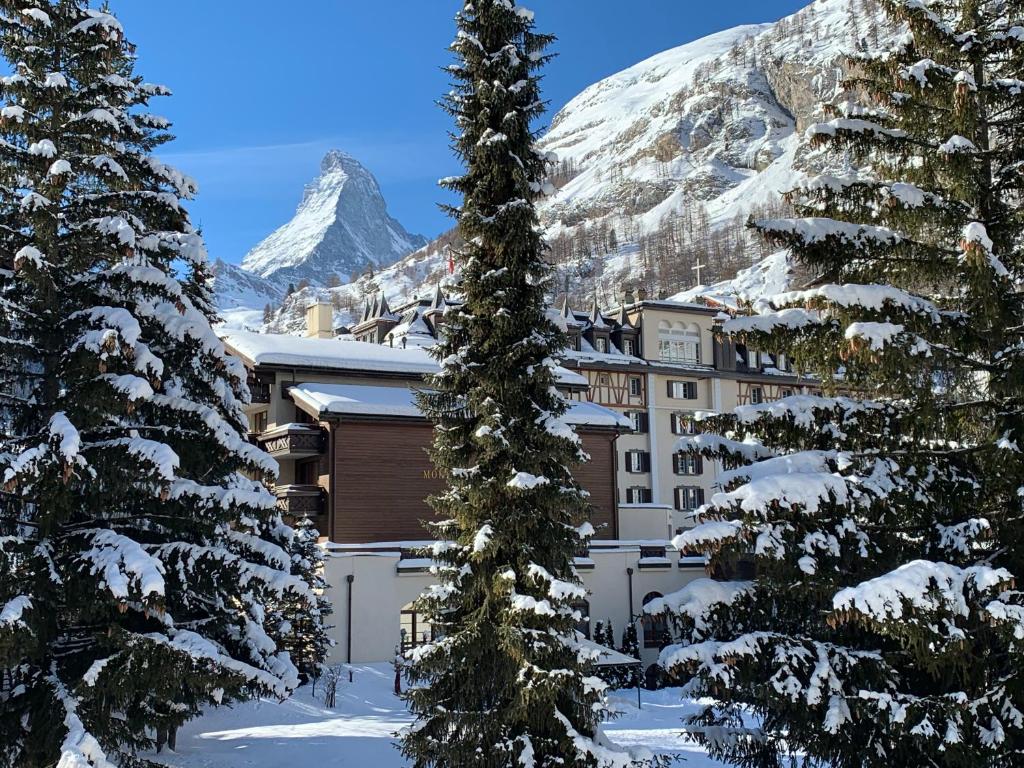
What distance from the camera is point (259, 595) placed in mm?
13062

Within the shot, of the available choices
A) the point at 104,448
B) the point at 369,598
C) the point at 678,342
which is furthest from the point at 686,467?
the point at 104,448

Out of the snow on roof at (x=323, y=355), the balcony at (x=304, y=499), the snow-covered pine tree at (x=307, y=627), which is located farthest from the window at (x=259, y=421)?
the snow-covered pine tree at (x=307, y=627)

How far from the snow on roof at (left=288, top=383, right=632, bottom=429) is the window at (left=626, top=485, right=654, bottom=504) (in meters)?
18.9

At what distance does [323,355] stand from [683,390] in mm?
27871

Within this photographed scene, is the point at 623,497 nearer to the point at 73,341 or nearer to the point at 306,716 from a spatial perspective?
the point at 306,716

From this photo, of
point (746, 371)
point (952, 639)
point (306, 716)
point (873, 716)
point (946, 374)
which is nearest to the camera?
point (952, 639)

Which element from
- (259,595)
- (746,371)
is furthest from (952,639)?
(746,371)

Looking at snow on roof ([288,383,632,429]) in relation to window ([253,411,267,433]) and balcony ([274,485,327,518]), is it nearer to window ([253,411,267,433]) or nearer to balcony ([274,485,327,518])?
balcony ([274,485,327,518])

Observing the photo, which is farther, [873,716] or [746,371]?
[746,371]

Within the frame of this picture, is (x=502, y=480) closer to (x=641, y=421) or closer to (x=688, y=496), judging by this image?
(x=641, y=421)

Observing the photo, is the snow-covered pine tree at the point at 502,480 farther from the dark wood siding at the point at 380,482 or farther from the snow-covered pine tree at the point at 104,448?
the dark wood siding at the point at 380,482

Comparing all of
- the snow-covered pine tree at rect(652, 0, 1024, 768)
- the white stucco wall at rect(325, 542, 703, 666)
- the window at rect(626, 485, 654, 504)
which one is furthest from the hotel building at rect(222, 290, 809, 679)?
the window at rect(626, 485, 654, 504)

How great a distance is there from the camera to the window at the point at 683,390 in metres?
56.0

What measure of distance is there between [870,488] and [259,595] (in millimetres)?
8014
